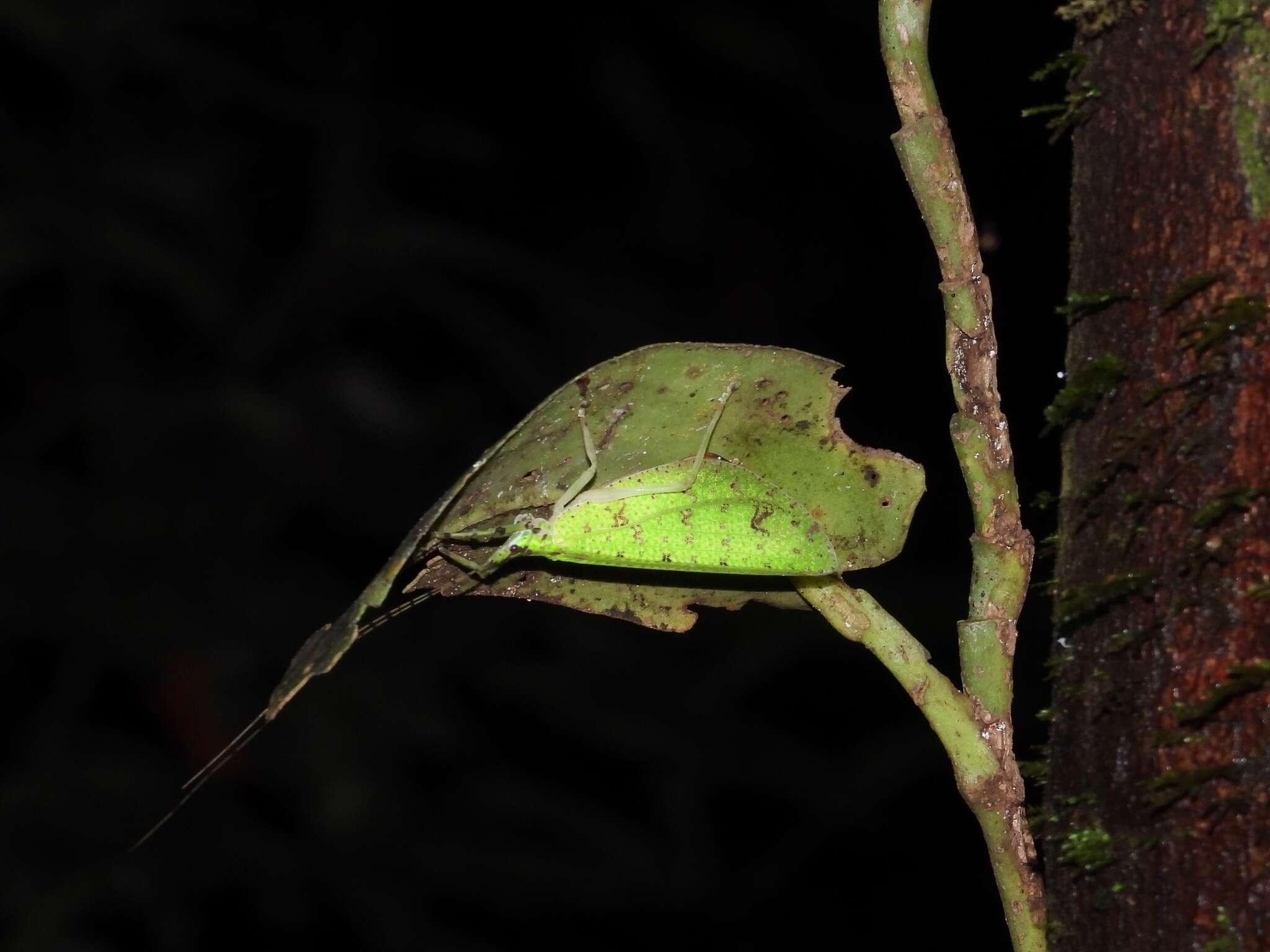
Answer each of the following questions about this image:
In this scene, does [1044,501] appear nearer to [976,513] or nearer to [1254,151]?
[976,513]

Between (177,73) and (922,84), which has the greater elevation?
(177,73)

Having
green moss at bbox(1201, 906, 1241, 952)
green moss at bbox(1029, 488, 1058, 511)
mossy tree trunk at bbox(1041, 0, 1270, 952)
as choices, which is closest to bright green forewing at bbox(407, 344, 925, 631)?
green moss at bbox(1029, 488, 1058, 511)

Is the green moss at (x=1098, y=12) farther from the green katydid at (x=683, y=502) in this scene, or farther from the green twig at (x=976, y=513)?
the green katydid at (x=683, y=502)

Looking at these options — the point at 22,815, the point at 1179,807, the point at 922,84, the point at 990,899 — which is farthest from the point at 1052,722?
the point at 22,815

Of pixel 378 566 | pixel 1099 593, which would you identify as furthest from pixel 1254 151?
pixel 378 566

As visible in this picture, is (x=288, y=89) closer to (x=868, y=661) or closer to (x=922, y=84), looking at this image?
(x=868, y=661)

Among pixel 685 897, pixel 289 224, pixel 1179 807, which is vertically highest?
pixel 289 224
